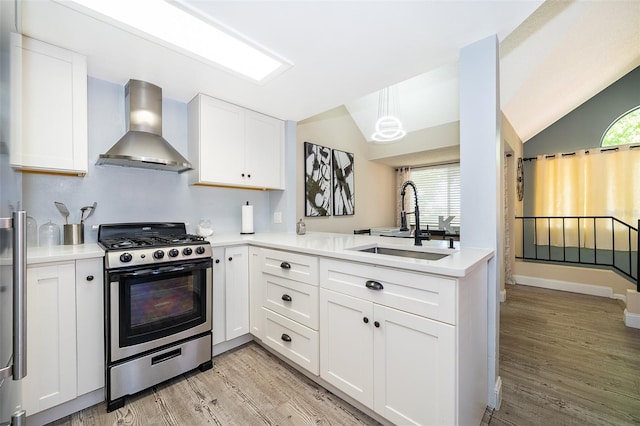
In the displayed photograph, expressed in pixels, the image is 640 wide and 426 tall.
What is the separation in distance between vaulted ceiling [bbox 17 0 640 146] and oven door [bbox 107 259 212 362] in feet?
4.92

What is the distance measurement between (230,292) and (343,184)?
2749 mm

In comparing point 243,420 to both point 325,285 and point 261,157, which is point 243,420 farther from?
point 261,157

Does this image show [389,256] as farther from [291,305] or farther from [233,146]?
[233,146]

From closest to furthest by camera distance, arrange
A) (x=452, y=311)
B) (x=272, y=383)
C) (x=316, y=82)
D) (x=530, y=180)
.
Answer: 1. (x=452, y=311)
2. (x=272, y=383)
3. (x=316, y=82)
4. (x=530, y=180)

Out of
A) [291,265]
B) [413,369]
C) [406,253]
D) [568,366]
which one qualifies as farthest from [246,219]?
[568,366]

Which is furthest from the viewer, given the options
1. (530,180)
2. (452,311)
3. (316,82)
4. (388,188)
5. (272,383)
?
(388,188)

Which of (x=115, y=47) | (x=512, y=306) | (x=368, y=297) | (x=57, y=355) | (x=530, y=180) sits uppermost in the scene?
(x=115, y=47)

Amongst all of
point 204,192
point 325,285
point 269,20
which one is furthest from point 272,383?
point 269,20

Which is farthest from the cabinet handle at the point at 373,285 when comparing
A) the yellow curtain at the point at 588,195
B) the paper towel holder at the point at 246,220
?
the yellow curtain at the point at 588,195

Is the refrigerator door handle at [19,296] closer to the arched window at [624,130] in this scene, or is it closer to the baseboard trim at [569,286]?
the baseboard trim at [569,286]

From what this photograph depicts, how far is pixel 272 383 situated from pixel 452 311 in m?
1.42

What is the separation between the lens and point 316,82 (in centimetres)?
232

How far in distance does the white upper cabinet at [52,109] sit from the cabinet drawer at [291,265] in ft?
4.81

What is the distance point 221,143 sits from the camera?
2.60 m
